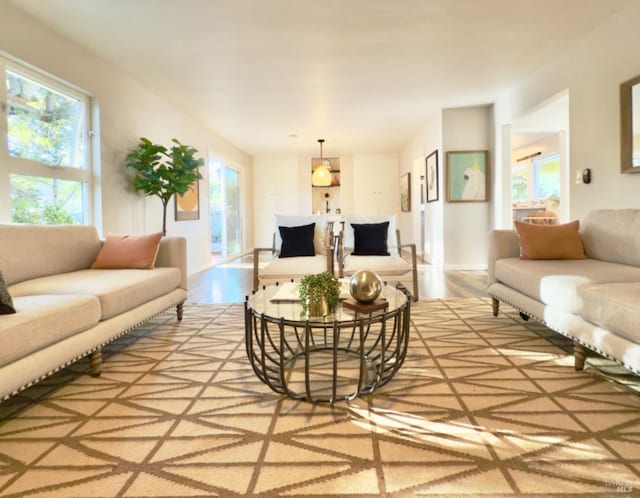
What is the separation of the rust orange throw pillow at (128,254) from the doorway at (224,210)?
4.24 m

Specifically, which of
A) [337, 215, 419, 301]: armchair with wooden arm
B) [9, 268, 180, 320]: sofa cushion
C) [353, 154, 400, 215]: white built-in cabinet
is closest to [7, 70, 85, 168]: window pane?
[9, 268, 180, 320]: sofa cushion

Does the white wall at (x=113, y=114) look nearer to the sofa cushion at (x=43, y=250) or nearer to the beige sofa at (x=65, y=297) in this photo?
the sofa cushion at (x=43, y=250)

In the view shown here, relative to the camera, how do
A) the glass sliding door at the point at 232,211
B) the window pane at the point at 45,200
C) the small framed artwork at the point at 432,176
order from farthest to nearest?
the glass sliding door at the point at 232,211
the small framed artwork at the point at 432,176
the window pane at the point at 45,200

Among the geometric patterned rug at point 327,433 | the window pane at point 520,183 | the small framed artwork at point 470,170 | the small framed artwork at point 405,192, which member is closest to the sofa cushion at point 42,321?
the geometric patterned rug at point 327,433

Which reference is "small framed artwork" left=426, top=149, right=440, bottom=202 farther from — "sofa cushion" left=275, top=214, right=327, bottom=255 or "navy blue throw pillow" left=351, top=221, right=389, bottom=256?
"sofa cushion" left=275, top=214, right=327, bottom=255

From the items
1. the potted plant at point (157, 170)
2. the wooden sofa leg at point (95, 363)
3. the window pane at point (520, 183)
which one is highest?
the window pane at point (520, 183)

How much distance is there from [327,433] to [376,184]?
30.5ft

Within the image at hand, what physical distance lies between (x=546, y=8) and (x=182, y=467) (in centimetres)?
384

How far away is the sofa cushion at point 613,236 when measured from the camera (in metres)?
2.81

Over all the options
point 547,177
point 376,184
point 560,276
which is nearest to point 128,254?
point 560,276

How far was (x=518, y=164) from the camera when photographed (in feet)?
34.5

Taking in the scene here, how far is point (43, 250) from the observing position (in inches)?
110

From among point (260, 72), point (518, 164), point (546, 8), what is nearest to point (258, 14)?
point (260, 72)

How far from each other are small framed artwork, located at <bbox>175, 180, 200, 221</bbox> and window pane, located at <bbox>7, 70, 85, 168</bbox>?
6.08 ft
